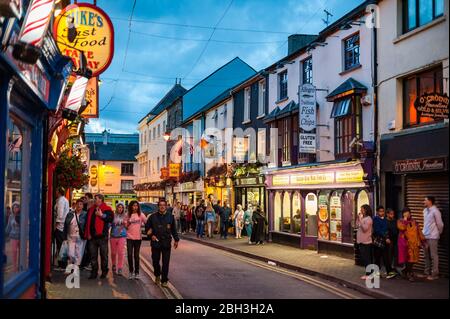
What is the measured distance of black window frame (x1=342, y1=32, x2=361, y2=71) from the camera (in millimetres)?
19359

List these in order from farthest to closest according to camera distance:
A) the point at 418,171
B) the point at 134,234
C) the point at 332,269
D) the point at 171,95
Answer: the point at 171,95
the point at 332,269
the point at 418,171
the point at 134,234

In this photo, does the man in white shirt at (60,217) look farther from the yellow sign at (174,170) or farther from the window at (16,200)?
the yellow sign at (174,170)

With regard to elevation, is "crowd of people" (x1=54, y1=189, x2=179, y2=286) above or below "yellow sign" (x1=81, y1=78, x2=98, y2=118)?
below

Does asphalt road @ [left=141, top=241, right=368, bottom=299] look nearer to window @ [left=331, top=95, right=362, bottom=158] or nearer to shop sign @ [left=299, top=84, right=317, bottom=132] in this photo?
window @ [left=331, top=95, right=362, bottom=158]

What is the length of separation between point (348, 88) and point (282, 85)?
7.34 m

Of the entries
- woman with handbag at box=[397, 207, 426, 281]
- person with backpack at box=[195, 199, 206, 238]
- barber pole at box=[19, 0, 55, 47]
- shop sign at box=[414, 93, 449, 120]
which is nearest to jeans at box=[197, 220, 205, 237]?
person with backpack at box=[195, 199, 206, 238]

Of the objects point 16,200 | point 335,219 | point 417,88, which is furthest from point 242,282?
point 335,219

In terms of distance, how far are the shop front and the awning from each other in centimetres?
218

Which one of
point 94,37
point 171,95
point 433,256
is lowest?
point 433,256

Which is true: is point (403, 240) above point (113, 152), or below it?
below

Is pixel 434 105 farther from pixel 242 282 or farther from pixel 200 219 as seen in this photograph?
pixel 200 219

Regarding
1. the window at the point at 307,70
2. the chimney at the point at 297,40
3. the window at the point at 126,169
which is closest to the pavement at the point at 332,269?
the window at the point at 307,70

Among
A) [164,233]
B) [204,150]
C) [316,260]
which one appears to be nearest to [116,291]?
[164,233]

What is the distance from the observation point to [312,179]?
21625 millimetres
